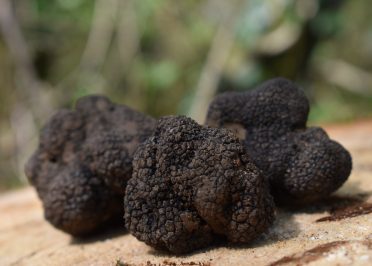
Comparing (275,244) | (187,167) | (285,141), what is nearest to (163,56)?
(285,141)

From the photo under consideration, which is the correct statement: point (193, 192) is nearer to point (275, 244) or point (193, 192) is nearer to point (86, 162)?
point (275, 244)

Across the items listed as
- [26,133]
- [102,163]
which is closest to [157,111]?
[26,133]

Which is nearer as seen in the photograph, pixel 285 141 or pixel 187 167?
pixel 187 167

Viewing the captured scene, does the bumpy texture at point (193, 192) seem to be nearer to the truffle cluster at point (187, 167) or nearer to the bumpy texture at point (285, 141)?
the truffle cluster at point (187, 167)

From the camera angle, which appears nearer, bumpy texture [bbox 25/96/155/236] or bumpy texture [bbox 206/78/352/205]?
bumpy texture [bbox 206/78/352/205]

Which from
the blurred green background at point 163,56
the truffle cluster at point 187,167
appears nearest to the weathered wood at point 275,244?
the truffle cluster at point 187,167

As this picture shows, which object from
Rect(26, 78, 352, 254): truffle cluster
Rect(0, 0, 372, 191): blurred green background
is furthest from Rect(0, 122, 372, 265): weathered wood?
Rect(0, 0, 372, 191): blurred green background

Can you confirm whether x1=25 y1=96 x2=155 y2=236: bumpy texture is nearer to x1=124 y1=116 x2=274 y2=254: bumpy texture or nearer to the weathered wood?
the weathered wood
